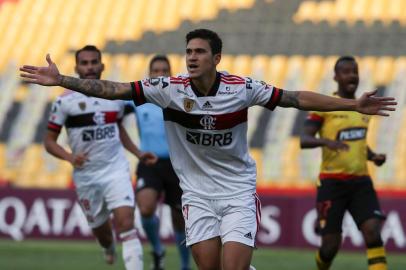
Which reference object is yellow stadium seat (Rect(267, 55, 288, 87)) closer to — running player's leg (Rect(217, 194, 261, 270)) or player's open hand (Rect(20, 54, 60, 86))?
running player's leg (Rect(217, 194, 261, 270))

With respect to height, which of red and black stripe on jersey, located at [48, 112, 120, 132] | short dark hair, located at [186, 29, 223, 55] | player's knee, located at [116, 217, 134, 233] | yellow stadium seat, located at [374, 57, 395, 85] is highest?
yellow stadium seat, located at [374, 57, 395, 85]

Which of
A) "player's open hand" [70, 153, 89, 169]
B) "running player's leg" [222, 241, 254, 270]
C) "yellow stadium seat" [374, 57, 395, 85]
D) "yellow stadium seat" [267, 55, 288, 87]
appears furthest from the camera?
"yellow stadium seat" [267, 55, 288, 87]

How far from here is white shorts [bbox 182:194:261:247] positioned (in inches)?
A: 271

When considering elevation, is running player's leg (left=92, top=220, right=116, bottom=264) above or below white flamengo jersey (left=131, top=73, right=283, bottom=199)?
below

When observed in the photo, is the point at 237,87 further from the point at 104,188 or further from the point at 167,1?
the point at 167,1

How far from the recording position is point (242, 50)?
2177cm

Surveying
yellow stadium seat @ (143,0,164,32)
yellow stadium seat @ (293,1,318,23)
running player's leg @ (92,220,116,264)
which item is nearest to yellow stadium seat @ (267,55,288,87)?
yellow stadium seat @ (293,1,318,23)

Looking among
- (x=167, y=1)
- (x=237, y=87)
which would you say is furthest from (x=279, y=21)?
(x=237, y=87)

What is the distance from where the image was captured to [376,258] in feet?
29.5

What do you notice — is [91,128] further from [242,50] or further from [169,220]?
[242,50]

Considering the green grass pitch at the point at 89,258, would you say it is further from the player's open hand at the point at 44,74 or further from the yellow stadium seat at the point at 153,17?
the yellow stadium seat at the point at 153,17

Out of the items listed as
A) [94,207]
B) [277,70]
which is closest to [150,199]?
[94,207]

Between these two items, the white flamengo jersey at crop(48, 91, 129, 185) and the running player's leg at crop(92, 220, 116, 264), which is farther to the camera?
the running player's leg at crop(92, 220, 116, 264)

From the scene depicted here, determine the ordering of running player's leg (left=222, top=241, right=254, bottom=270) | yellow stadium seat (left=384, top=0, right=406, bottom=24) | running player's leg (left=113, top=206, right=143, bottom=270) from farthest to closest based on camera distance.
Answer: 1. yellow stadium seat (left=384, top=0, right=406, bottom=24)
2. running player's leg (left=113, top=206, right=143, bottom=270)
3. running player's leg (left=222, top=241, right=254, bottom=270)
